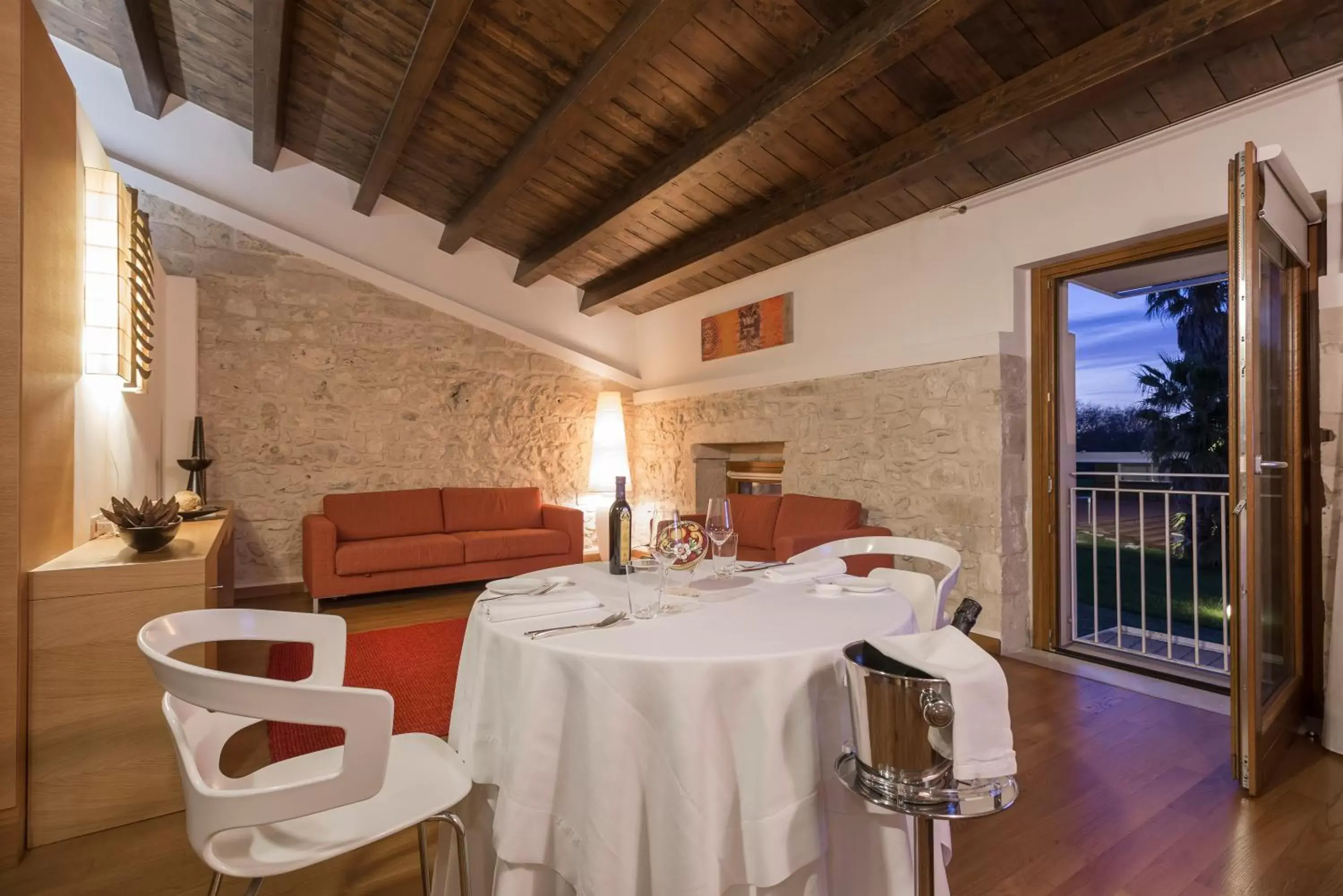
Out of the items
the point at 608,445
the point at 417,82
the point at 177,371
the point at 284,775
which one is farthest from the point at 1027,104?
the point at 177,371

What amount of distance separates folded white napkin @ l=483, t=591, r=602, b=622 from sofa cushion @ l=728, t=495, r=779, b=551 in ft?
10.9

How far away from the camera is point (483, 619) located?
1.41m

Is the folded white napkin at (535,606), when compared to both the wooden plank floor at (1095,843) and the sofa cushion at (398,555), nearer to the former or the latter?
the wooden plank floor at (1095,843)

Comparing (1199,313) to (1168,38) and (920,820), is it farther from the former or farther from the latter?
(920,820)

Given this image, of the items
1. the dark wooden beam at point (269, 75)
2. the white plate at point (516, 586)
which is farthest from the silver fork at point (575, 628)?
the dark wooden beam at point (269, 75)

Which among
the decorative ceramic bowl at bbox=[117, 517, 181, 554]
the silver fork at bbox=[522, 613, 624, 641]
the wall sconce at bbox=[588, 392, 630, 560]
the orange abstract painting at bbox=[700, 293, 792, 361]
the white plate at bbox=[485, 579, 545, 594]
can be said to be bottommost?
the silver fork at bbox=[522, 613, 624, 641]

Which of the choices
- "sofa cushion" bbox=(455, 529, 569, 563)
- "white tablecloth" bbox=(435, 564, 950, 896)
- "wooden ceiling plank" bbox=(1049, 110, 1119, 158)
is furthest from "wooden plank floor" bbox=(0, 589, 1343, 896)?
"wooden ceiling plank" bbox=(1049, 110, 1119, 158)

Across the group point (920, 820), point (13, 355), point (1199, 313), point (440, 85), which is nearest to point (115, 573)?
point (13, 355)

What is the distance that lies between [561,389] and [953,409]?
3.98 m

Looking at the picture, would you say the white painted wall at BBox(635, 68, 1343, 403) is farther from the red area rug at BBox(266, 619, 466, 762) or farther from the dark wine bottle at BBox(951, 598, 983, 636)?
the red area rug at BBox(266, 619, 466, 762)

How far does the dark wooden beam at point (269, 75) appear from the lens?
336cm

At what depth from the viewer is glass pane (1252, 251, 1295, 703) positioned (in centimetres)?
219

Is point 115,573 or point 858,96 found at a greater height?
point 858,96

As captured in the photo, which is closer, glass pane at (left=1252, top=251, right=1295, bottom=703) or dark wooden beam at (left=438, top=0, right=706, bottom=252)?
glass pane at (left=1252, top=251, right=1295, bottom=703)
